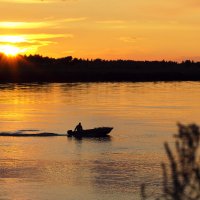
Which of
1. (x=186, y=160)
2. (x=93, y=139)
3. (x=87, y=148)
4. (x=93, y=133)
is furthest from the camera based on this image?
(x=93, y=133)

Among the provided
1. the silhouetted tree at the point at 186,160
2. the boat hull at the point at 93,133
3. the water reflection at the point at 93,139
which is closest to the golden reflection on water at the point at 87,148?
the water reflection at the point at 93,139

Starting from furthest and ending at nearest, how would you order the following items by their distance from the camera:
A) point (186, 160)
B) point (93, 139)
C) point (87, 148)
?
1. point (93, 139)
2. point (87, 148)
3. point (186, 160)

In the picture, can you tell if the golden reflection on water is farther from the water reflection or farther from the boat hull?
the boat hull

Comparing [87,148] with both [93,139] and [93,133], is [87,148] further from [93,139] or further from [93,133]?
[93,133]

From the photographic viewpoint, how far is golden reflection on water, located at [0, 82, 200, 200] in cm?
2184

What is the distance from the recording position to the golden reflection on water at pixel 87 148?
21.8 meters

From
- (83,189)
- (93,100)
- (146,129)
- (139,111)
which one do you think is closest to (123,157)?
(83,189)

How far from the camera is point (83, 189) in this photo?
2156cm

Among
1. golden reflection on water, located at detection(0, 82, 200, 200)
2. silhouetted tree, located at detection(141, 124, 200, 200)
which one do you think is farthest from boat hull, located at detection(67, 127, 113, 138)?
A: silhouetted tree, located at detection(141, 124, 200, 200)

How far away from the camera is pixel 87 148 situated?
33188 mm

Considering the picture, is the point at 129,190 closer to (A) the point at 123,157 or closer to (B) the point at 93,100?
(A) the point at 123,157

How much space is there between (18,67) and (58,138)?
86602mm

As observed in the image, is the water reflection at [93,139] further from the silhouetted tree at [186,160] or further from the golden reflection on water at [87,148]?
the silhouetted tree at [186,160]

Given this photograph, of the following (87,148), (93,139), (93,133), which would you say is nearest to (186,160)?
(87,148)
